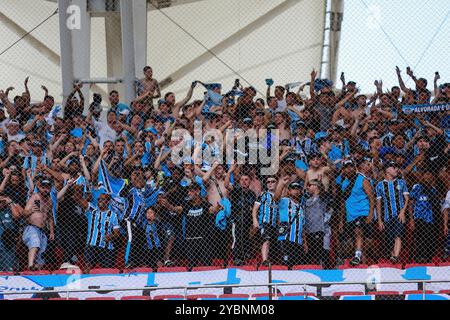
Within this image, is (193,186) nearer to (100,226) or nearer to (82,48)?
(100,226)

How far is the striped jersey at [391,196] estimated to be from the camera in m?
12.0

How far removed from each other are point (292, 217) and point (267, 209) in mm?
277

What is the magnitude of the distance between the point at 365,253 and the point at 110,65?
594cm

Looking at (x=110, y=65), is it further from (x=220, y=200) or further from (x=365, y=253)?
(x=365, y=253)

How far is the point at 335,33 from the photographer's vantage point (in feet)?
53.7

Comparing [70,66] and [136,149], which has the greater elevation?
[70,66]

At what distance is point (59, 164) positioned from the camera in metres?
12.5

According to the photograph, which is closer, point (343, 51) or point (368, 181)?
point (368, 181)

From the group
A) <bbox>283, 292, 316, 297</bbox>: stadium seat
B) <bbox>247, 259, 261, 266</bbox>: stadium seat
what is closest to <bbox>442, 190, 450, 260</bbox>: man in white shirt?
<bbox>283, 292, 316, 297</bbox>: stadium seat

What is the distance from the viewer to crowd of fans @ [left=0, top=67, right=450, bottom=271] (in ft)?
38.7

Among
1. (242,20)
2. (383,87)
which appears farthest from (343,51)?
(242,20)

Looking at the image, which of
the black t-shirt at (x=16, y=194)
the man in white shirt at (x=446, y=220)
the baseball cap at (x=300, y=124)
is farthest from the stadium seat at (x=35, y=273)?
the man in white shirt at (x=446, y=220)

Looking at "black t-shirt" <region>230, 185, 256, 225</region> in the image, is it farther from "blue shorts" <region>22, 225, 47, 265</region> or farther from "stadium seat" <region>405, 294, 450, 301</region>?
"blue shorts" <region>22, 225, 47, 265</region>

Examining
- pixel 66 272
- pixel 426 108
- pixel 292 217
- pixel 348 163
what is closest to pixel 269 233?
pixel 292 217
